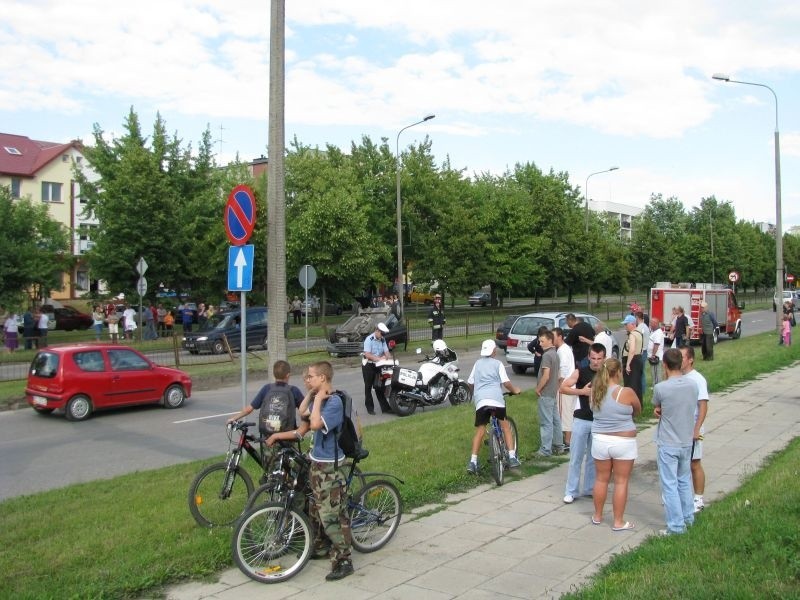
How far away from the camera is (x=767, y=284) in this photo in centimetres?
9119

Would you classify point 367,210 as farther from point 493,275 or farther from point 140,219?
point 140,219

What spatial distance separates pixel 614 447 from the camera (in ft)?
21.6

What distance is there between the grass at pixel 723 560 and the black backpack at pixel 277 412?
9.13ft

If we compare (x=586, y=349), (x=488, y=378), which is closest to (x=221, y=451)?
(x=488, y=378)

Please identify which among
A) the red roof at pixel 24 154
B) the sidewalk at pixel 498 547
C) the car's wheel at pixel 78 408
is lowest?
the car's wheel at pixel 78 408

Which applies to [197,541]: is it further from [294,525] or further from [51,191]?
[51,191]

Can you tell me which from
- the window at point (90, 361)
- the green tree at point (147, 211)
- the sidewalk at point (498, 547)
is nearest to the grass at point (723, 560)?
the sidewalk at point (498, 547)

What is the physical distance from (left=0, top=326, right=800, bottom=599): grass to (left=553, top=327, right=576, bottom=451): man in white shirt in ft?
2.60

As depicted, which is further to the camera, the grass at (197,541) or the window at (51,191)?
the window at (51,191)

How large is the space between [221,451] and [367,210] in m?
35.5

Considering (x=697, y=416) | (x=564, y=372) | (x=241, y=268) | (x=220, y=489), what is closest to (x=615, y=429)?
(x=697, y=416)

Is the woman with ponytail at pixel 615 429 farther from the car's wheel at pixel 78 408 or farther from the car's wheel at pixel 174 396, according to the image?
the car's wheel at pixel 174 396

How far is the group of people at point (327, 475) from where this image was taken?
563 centimetres

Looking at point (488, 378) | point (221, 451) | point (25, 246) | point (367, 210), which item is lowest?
point (221, 451)
